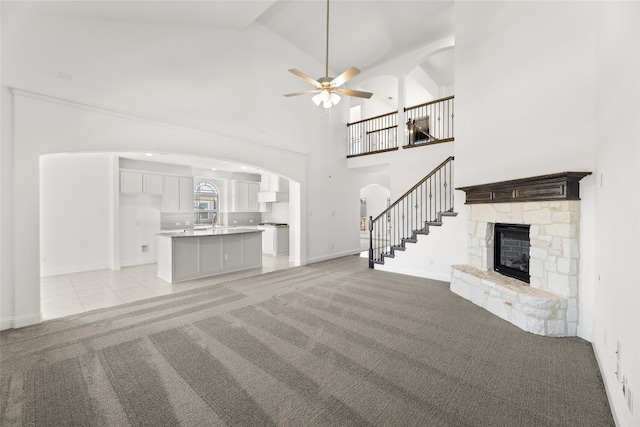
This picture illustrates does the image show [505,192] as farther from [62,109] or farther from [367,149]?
[62,109]

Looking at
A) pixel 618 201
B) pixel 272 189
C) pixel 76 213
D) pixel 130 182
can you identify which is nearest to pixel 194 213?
pixel 130 182

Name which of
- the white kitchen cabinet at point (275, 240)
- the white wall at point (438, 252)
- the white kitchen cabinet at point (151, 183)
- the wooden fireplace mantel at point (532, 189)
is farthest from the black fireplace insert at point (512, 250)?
the white kitchen cabinet at point (151, 183)

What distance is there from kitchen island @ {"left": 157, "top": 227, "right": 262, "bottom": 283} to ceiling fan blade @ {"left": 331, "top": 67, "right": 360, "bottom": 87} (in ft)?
13.2

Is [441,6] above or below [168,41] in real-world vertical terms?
above

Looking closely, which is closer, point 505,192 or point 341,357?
point 341,357

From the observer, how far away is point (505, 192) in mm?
4027

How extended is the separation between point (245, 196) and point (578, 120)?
9.35 meters

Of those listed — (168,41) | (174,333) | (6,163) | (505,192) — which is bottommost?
(174,333)

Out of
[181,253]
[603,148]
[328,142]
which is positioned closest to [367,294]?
[603,148]

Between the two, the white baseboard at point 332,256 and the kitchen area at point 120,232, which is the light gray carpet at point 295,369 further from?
the white baseboard at point 332,256

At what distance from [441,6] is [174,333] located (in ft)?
26.8

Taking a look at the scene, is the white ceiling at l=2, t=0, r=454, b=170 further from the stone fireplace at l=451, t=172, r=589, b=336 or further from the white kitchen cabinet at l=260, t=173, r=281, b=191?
the stone fireplace at l=451, t=172, r=589, b=336

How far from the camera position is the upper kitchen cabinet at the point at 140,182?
7.01 metres

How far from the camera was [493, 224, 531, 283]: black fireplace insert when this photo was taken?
4.04 metres
